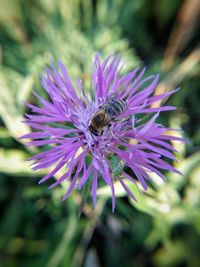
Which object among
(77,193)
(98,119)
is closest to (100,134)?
(98,119)

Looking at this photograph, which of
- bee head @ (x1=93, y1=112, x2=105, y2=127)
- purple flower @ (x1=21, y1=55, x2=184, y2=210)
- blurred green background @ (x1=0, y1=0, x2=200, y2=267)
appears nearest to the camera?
purple flower @ (x1=21, y1=55, x2=184, y2=210)

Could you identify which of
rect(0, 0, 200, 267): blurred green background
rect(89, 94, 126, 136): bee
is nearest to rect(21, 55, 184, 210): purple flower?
rect(89, 94, 126, 136): bee

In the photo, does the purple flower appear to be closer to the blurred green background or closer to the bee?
the bee

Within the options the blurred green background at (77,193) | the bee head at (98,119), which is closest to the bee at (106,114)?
the bee head at (98,119)

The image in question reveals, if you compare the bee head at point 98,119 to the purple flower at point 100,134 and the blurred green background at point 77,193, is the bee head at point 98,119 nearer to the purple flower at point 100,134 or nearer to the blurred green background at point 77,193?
the purple flower at point 100,134

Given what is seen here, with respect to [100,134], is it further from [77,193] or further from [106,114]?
[77,193]

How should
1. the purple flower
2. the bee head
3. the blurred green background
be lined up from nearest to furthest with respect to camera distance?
the purple flower, the bee head, the blurred green background

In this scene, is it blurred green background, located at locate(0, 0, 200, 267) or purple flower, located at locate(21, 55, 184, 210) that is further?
blurred green background, located at locate(0, 0, 200, 267)

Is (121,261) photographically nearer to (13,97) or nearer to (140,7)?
(13,97)
